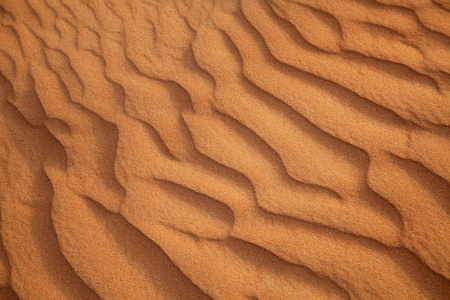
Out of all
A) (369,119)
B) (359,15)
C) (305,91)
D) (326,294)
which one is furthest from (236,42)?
(326,294)

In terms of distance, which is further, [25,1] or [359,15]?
[25,1]

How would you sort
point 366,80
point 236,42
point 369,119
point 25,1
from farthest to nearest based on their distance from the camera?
point 25,1, point 236,42, point 366,80, point 369,119

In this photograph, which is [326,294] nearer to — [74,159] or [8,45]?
[74,159]

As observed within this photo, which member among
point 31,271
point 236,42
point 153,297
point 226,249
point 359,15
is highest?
point 359,15

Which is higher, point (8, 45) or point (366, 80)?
point (366, 80)

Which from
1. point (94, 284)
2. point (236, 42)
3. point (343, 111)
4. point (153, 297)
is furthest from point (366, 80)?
point (94, 284)

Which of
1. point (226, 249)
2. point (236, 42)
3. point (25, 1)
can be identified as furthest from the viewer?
point (25, 1)
